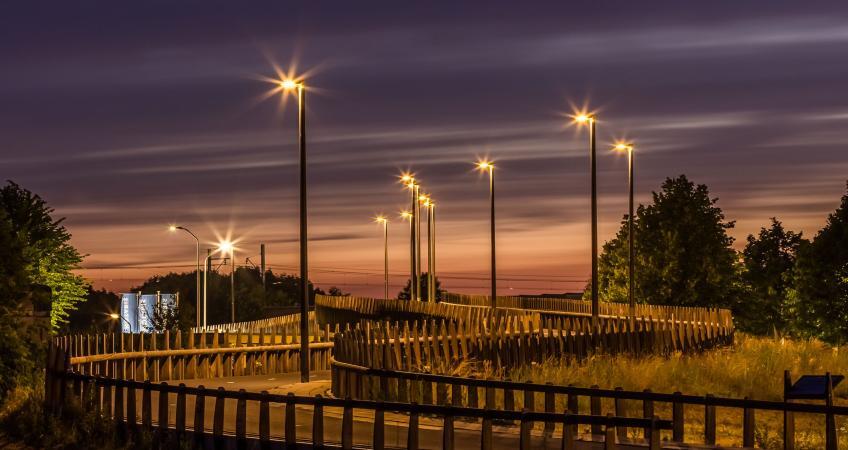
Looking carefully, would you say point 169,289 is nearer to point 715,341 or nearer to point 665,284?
point 665,284

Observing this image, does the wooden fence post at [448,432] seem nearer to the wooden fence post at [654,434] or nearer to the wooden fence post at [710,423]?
the wooden fence post at [654,434]

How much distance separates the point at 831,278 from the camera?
64500mm

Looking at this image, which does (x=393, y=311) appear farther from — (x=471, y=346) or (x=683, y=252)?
(x=471, y=346)

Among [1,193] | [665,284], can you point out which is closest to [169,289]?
[665,284]

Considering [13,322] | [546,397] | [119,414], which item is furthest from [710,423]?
[13,322]

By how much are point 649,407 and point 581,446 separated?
1092 millimetres

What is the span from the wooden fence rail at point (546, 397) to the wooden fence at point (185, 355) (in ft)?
29.0

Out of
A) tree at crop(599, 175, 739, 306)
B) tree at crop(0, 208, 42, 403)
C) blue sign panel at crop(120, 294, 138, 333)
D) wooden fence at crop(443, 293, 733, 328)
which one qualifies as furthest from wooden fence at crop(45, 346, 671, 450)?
blue sign panel at crop(120, 294, 138, 333)

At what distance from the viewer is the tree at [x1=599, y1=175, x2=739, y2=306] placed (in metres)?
78.1

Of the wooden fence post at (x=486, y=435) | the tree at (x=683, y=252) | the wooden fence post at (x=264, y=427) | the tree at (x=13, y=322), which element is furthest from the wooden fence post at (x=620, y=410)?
the tree at (x=683, y=252)

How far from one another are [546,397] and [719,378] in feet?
50.4

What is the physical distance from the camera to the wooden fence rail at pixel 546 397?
18.2 meters

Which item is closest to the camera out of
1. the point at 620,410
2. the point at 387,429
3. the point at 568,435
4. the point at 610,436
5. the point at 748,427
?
the point at 610,436

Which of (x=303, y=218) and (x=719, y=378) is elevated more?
(x=303, y=218)
